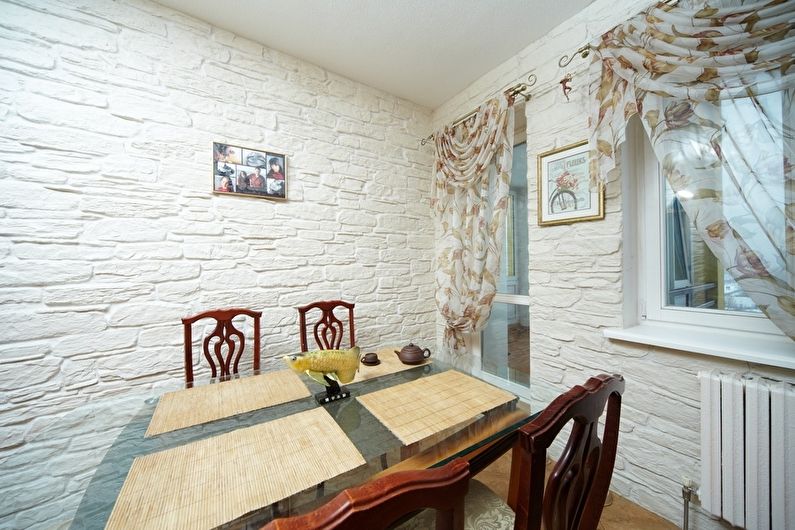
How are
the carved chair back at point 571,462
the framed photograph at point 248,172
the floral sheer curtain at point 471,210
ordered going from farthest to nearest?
1. the floral sheer curtain at point 471,210
2. the framed photograph at point 248,172
3. the carved chair back at point 571,462

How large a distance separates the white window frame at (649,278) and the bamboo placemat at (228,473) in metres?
1.44

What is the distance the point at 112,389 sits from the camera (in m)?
1.42

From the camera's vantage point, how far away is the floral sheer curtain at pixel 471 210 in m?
1.87

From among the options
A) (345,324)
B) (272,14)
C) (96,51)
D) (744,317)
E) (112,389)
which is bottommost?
(112,389)

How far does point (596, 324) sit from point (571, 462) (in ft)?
3.66

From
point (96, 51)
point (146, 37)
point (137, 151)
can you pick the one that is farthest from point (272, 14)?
point (137, 151)

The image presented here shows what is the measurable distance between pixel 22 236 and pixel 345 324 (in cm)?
166

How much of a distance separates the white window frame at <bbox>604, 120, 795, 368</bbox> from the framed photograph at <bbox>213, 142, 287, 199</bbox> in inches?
78.1

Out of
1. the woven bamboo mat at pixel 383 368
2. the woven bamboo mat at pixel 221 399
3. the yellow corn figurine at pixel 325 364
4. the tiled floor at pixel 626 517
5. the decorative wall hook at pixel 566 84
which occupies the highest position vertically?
the decorative wall hook at pixel 566 84

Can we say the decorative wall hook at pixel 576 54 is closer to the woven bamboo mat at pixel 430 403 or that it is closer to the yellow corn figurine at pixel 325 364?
the woven bamboo mat at pixel 430 403

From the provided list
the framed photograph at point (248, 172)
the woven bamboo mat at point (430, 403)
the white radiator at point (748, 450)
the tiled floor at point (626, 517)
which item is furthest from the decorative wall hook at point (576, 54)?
the tiled floor at point (626, 517)

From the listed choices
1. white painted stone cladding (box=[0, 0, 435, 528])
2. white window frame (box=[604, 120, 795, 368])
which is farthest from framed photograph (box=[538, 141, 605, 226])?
white painted stone cladding (box=[0, 0, 435, 528])

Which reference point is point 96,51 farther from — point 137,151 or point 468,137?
point 468,137

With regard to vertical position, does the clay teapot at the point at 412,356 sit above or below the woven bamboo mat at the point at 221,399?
above
